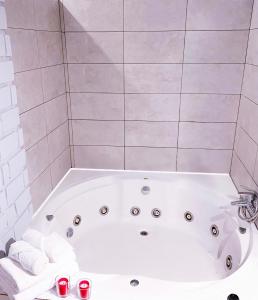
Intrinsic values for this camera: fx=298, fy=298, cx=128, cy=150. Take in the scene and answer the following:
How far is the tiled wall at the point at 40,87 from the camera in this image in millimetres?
1515

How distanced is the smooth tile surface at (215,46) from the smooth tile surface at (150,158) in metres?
0.70

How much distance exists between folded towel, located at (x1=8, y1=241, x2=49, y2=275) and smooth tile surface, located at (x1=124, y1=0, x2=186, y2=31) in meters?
1.53

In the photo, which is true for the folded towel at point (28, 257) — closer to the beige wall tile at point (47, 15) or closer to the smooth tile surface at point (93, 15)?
the beige wall tile at point (47, 15)

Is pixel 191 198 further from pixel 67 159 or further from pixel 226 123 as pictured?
pixel 67 159

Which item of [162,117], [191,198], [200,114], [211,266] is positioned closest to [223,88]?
[200,114]

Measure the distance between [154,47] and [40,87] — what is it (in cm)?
83

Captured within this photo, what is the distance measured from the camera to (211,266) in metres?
1.84

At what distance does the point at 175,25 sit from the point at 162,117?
631 millimetres

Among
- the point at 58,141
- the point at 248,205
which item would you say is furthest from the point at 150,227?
the point at 58,141

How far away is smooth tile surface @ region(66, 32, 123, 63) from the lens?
2.06m

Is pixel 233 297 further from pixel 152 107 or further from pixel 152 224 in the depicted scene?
pixel 152 107

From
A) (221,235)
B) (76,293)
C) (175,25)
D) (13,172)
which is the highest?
(175,25)

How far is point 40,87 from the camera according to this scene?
5.78ft

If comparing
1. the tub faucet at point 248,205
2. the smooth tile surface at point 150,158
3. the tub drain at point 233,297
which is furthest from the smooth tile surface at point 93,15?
the tub drain at point 233,297
